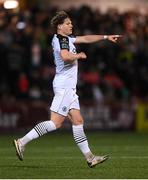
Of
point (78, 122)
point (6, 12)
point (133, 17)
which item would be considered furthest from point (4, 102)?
point (78, 122)

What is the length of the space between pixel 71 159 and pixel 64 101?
5.53 feet

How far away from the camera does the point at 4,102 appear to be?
22844 mm

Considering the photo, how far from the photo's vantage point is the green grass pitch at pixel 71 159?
1072cm

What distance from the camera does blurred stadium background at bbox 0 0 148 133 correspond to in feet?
76.1

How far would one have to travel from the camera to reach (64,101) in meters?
12.0

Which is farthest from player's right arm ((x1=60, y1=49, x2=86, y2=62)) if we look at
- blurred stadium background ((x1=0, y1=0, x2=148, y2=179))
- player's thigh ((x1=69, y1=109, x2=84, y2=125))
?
blurred stadium background ((x1=0, y1=0, x2=148, y2=179))

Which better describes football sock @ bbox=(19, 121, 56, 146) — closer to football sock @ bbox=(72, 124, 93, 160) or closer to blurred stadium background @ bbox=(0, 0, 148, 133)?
football sock @ bbox=(72, 124, 93, 160)

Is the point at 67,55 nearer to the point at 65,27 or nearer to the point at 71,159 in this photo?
the point at 65,27

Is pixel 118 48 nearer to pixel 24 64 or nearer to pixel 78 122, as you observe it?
pixel 24 64

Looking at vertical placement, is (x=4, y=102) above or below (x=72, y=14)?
below

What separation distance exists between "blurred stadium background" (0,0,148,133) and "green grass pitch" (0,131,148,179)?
253 cm

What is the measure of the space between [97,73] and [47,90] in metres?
1.63

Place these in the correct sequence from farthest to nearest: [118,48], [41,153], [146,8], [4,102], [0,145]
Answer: [146,8] → [118,48] → [4,102] → [0,145] → [41,153]

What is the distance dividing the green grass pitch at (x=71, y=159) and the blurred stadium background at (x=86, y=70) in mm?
2534
